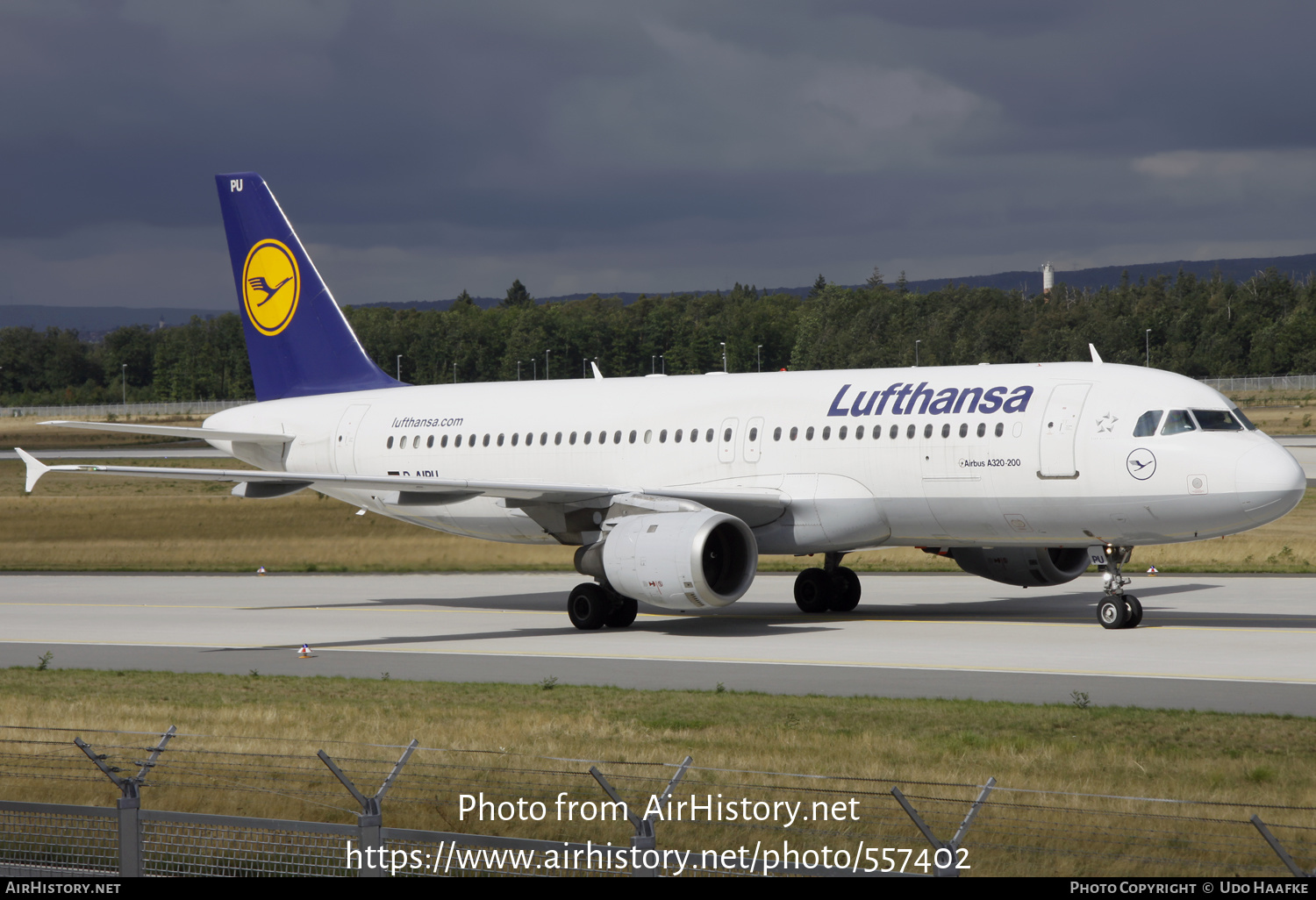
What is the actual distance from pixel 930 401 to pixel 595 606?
7086 mm

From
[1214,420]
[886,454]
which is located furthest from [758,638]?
[1214,420]

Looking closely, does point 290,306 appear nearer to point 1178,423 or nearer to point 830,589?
point 830,589

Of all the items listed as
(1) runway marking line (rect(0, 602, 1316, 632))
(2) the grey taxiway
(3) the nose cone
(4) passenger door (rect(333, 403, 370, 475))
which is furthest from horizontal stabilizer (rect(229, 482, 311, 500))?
(3) the nose cone

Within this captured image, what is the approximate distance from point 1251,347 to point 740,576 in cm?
14508

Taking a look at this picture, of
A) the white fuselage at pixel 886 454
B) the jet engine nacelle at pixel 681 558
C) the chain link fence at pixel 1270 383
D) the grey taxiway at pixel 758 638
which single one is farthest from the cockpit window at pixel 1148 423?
the chain link fence at pixel 1270 383

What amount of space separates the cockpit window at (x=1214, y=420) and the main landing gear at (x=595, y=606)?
10.3m

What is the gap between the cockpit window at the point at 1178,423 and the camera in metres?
23.5

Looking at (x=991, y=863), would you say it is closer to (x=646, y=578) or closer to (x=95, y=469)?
(x=646, y=578)

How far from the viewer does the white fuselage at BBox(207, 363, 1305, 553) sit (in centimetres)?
2336

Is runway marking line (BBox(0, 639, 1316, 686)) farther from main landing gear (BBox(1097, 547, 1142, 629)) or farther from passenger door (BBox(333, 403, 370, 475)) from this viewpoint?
passenger door (BBox(333, 403, 370, 475))

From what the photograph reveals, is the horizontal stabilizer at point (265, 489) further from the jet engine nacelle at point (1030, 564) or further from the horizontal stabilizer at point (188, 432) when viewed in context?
the jet engine nacelle at point (1030, 564)

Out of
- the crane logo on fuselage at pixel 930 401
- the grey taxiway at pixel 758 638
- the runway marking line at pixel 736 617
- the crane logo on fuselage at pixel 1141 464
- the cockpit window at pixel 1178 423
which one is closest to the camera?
the grey taxiway at pixel 758 638

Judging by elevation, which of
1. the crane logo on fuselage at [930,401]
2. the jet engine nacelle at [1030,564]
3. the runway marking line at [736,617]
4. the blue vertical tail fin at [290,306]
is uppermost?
the blue vertical tail fin at [290,306]

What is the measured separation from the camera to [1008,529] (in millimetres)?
24781
